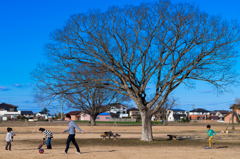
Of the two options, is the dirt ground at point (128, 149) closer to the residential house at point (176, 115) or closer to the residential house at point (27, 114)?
the residential house at point (176, 115)

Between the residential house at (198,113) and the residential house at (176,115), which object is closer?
the residential house at (176,115)

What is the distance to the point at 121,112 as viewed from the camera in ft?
417

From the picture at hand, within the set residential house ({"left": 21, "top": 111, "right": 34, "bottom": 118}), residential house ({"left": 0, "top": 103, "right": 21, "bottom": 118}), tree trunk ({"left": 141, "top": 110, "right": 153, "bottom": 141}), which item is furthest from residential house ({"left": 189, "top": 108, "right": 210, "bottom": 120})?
tree trunk ({"left": 141, "top": 110, "right": 153, "bottom": 141})

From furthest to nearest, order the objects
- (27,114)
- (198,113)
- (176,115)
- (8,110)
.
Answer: (27,114), (198,113), (176,115), (8,110)

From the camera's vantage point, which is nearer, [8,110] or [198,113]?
[8,110]

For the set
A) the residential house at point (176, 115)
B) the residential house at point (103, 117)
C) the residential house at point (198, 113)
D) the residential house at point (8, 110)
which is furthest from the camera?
the residential house at point (198, 113)

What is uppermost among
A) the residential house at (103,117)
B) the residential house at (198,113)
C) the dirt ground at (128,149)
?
the residential house at (198,113)

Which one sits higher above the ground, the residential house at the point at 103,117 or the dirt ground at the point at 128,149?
the residential house at the point at 103,117

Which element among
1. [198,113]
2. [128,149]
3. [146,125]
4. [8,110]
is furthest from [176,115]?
[128,149]

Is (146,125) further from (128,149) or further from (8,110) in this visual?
(8,110)

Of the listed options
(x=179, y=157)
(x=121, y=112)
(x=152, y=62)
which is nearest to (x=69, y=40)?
(x=152, y=62)

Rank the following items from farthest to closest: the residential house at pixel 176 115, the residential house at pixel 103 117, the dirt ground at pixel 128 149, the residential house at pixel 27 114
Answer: the residential house at pixel 27 114, the residential house at pixel 176 115, the residential house at pixel 103 117, the dirt ground at pixel 128 149

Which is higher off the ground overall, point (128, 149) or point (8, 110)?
point (8, 110)

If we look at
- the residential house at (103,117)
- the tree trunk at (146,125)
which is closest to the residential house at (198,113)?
the residential house at (103,117)
